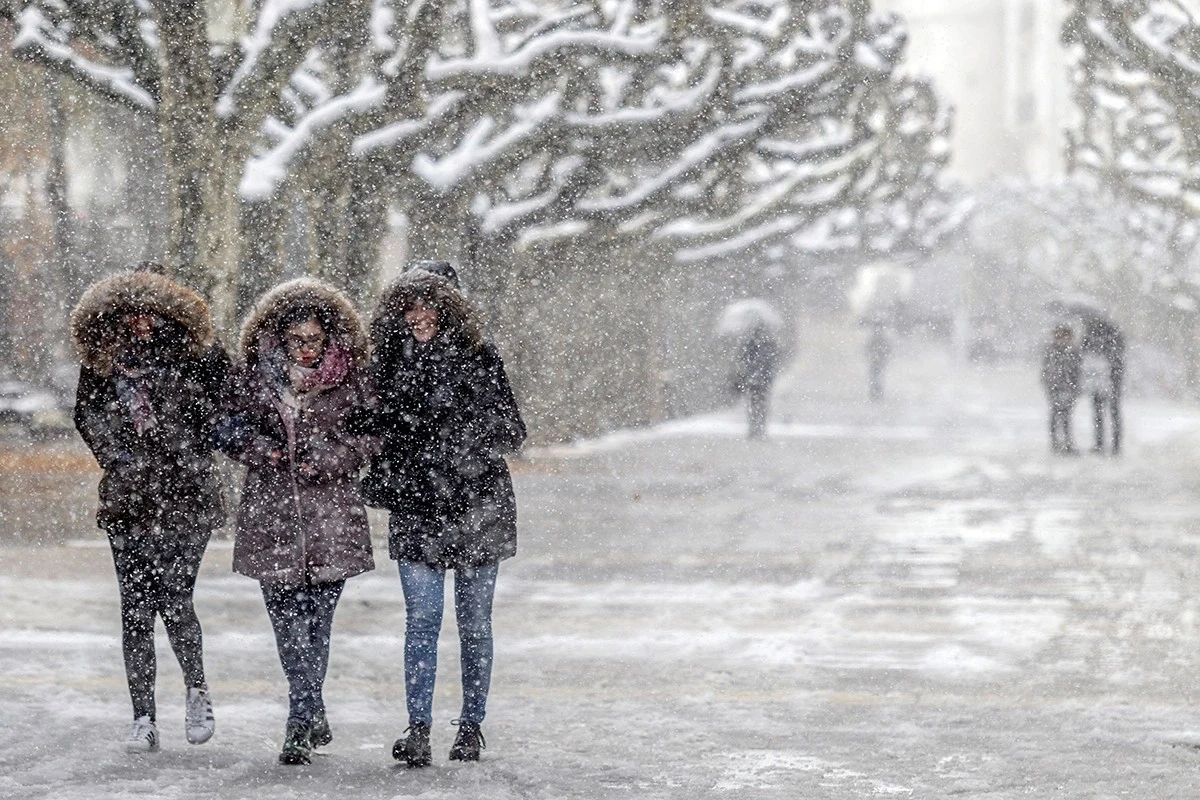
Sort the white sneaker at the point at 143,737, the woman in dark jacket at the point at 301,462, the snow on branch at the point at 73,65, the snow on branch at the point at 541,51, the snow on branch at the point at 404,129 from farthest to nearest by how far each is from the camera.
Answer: the snow on branch at the point at 404,129 < the snow on branch at the point at 541,51 < the snow on branch at the point at 73,65 < the white sneaker at the point at 143,737 < the woman in dark jacket at the point at 301,462

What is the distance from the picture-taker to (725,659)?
8.12 m

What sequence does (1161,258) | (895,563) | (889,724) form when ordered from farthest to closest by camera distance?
(1161,258), (895,563), (889,724)

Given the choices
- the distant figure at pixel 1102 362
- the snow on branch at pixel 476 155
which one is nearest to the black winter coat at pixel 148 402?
the snow on branch at pixel 476 155

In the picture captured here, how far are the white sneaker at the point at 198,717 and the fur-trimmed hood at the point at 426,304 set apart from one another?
3.87 ft

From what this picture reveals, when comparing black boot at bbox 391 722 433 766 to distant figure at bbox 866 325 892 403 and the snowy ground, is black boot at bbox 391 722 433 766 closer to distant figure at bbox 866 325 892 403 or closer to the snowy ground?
the snowy ground

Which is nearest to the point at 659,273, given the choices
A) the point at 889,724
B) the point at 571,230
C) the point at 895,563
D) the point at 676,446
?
the point at 676,446

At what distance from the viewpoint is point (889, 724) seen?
22.0 feet

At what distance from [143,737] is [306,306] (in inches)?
53.6

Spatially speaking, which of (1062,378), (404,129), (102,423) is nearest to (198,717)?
(102,423)

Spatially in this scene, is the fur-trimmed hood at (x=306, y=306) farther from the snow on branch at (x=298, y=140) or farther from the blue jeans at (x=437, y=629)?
the snow on branch at (x=298, y=140)

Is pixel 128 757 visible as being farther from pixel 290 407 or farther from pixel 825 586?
pixel 825 586

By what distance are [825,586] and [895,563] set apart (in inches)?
45.9

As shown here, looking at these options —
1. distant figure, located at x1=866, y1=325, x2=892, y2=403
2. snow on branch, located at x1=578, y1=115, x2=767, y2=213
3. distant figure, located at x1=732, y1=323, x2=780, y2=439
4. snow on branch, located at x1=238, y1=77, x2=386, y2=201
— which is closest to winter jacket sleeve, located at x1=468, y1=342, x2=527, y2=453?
snow on branch, located at x1=238, y1=77, x2=386, y2=201

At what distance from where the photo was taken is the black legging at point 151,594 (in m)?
6.01
